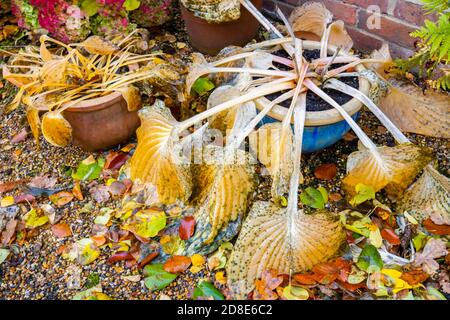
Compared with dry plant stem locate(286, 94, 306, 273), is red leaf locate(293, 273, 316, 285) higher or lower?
lower

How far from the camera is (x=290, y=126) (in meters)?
1.55

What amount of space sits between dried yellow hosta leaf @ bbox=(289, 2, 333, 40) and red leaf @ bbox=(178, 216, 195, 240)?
98 cm

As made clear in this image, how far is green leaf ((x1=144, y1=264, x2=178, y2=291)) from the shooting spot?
1.49 meters

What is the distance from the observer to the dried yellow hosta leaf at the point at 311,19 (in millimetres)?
1913

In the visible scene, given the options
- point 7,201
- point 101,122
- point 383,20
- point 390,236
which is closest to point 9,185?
point 7,201

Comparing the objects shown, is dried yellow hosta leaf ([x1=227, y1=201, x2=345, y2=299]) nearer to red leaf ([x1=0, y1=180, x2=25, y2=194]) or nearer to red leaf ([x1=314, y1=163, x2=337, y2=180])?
red leaf ([x1=314, y1=163, x2=337, y2=180])

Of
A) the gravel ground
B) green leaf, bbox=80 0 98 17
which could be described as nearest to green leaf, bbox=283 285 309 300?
the gravel ground

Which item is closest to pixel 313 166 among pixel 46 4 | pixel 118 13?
pixel 118 13

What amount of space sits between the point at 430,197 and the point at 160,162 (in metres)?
0.95

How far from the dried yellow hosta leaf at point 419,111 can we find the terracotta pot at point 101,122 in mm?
1054

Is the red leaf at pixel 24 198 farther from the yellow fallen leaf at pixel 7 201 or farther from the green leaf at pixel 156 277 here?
the green leaf at pixel 156 277

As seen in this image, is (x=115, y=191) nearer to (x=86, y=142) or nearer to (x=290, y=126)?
(x=86, y=142)

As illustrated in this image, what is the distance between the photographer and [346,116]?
Result: 5.03 feet
